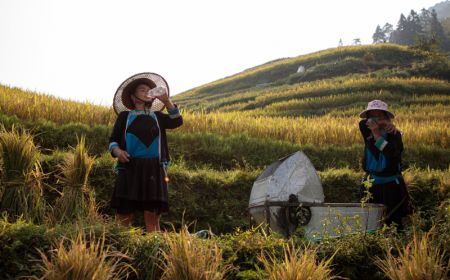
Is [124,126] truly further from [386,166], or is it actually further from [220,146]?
[220,146]

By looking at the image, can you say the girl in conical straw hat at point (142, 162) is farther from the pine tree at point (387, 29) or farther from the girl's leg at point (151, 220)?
the pine tree at point (387, 29)

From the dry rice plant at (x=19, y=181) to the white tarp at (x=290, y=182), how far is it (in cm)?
246

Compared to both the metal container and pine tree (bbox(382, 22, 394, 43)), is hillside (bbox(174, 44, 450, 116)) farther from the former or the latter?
pine tree (bbox(382, 22, 394, 43))

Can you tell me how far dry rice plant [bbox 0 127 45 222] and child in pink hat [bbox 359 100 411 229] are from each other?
3.73 m

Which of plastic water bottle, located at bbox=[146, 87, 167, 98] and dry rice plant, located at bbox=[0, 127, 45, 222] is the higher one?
plastic water bottle, located at bbox=[146, 87, 167, 98]

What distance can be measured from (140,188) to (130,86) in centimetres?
124

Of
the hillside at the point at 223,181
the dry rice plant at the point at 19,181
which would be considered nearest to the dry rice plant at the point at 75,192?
the hillside at the point at 223,181

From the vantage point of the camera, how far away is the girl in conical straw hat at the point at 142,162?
16.3 feet

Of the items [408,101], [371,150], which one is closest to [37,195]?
[371,150]

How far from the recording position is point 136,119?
513 cm

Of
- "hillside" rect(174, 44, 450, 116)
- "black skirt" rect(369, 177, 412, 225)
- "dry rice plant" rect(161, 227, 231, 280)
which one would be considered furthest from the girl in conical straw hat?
"hillside" rect(174, 44, 450, 116)

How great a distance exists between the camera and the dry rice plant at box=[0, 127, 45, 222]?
4.66 meters

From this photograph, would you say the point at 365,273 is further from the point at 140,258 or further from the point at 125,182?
the point at 125,182

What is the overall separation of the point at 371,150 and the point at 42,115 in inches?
292
